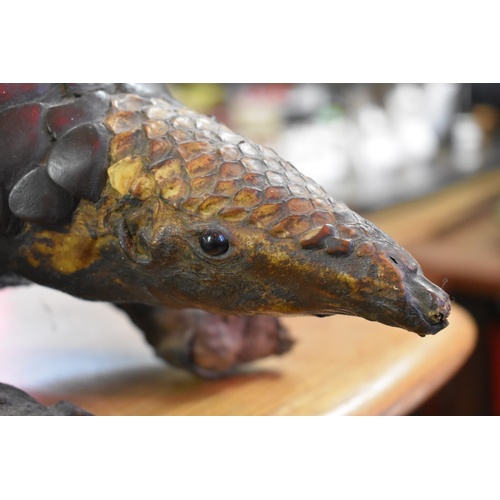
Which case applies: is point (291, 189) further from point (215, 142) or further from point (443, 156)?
point (443, 156)

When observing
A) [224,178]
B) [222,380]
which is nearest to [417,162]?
[222,380]

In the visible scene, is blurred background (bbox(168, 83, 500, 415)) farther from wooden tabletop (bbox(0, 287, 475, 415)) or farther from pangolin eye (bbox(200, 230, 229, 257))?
pangolin eye (bbox(200, 230, 229, 257))

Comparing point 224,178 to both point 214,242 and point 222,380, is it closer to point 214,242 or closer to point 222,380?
point 214,242

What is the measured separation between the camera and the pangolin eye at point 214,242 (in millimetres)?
630

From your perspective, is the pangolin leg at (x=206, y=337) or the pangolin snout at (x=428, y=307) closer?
the pangolin snout at (x=428, y=307)

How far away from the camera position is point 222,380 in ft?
3.08

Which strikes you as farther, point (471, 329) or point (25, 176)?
point (471, 329)

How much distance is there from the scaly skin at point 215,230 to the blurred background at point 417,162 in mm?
1026

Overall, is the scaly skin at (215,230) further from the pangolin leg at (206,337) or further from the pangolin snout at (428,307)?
the pangolin leg at (206,337)

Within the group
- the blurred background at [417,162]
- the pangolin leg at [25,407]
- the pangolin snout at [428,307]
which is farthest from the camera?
the blurred background at [417,162]

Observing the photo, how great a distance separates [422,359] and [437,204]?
157 centimetres

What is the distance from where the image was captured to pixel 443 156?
306 cm

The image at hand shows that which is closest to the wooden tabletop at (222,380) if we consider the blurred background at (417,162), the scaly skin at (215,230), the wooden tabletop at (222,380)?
the wooden tabletop at (222,380)

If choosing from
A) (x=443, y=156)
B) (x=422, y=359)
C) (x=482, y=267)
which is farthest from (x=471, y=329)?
(x=443, y=156)
